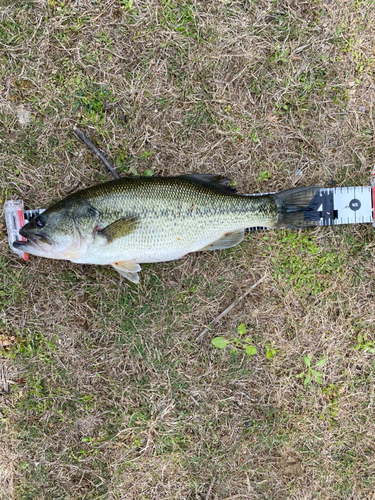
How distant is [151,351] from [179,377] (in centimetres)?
37

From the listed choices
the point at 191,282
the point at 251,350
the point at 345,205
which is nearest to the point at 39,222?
the point at 191,282

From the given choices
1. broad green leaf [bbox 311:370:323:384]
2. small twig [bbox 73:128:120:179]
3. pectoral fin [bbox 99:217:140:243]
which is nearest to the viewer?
pectoral fin [bbox 99:217:140:243]

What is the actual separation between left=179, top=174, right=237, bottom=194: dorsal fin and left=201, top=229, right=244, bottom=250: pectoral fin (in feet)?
1.26

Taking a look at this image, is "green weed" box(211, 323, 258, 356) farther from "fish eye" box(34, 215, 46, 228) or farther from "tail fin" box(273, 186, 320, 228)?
"fish eye" box(34, 215, 46, 228)

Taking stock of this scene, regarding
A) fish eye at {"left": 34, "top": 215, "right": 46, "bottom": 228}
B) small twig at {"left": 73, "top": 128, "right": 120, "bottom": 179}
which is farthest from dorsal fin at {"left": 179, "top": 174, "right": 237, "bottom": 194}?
fish eye at {"left": 34, "top": 215, "right": 46, "bottom": 228}

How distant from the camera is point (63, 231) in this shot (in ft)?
9.73

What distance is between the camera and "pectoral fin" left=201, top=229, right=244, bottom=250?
10.7ft

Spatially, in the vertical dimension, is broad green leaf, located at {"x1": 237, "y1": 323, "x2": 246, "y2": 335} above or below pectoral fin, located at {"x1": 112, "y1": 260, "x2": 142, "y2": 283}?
below

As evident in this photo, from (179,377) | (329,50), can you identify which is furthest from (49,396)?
(329,50)

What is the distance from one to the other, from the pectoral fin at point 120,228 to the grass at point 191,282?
0.66 m

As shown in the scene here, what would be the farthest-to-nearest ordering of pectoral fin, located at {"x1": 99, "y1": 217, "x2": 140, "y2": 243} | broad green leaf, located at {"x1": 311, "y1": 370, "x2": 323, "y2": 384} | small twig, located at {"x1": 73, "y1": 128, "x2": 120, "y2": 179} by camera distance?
broad green leaf, located at {"x1": 311, "y1": 370, "x2": 323, "y2": 384} < small twig, located at {"x1": 73, "y1": 128, "x2": 120, "y2": 179} < pectoral fin, located at {"x1": 99, "y1": 217, "x2": 140, "y2": 243}

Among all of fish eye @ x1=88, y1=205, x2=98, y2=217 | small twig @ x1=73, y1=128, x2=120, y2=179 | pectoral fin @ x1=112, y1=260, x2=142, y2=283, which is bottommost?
pectoral fin @ x1=112, y1=260, x2=142, y2=283

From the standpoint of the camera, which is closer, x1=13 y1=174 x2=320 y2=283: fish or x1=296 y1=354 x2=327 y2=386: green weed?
x1=13 y1=174 x2=320 y2=283: fish

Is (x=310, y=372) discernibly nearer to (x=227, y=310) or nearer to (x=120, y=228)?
(x=227, y=310)
